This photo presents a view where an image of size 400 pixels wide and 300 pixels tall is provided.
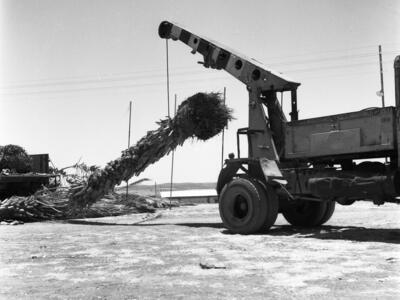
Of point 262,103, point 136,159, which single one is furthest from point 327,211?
point 136,159

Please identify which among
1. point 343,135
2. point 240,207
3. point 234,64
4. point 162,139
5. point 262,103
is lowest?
point 240,207

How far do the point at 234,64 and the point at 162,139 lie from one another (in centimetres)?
327

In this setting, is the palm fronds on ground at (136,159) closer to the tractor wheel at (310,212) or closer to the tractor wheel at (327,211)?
the tractor wheel at (310,212)

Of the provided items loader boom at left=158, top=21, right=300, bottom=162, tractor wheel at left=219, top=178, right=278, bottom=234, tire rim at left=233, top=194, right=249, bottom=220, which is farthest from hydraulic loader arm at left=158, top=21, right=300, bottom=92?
tire rim at left=233, top=194, right=249, bottom=220

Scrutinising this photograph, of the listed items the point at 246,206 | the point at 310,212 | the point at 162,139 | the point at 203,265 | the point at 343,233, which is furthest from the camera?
the point at 162,139

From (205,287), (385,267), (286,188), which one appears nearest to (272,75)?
(286,188)

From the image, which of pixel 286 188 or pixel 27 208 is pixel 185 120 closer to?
pixel 286 188

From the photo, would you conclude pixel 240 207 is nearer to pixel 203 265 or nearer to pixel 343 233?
pixel 343 233

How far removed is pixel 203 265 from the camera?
6.43m

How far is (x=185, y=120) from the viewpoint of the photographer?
45.8 ft

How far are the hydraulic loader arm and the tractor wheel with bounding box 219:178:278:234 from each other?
7.27ft

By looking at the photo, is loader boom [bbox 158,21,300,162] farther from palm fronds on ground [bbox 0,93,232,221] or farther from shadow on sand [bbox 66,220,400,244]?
palm fronds on ground [bbox 0,93,232,221]

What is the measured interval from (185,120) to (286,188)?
13.8ft

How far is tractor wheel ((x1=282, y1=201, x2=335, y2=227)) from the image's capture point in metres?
12.1
